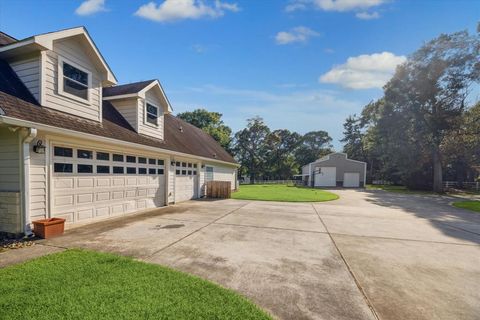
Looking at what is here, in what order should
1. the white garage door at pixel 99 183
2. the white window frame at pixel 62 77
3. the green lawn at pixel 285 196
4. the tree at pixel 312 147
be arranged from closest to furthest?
the white garage door at pixel 99 183
the white window frame at pixel 62 77
the green lawn at pixel 285 196
the tree at pixel 312 147

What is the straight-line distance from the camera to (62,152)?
6219mm

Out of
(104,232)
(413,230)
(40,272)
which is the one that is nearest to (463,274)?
(413,230)

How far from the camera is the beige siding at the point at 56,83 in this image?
6254 mm

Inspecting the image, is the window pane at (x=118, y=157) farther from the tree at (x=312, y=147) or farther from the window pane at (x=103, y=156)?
the tree at (x=312, y=147)

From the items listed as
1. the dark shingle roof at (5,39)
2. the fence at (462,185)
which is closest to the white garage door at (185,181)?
the dark shingle roof at (5,39)

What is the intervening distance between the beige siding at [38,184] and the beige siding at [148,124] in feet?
14.5

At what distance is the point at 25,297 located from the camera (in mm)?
2791

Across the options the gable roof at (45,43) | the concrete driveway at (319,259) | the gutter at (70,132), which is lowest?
the concrete driveway at (319,259)

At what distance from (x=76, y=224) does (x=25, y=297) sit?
436cm

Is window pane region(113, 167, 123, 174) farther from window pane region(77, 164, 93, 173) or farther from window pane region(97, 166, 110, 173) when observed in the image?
window pane region(77, 164, 93, 173)

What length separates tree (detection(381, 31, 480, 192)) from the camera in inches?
902

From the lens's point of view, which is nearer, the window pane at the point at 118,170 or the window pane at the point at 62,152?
the window pane at the point at 62,152

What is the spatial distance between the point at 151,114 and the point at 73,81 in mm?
3814

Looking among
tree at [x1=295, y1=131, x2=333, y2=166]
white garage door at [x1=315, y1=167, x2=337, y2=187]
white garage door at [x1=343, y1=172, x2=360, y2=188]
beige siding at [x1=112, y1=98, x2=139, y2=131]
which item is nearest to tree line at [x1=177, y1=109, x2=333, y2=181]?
tree at [x1=295, y1=131, x2=333, y2=166]
